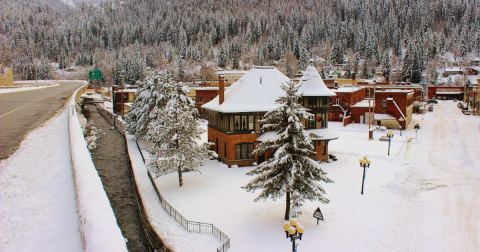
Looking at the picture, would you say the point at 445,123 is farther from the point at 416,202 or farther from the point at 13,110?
the point at 13,110

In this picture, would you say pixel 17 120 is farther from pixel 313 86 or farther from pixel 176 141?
pixel 313 86

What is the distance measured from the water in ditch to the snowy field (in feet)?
9.12

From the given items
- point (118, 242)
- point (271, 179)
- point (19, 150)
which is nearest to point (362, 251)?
point (271, 179)

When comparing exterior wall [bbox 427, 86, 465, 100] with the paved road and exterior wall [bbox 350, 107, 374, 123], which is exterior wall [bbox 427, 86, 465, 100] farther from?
the paved road

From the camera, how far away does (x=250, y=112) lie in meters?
32.4

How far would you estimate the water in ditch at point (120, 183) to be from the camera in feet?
61.7

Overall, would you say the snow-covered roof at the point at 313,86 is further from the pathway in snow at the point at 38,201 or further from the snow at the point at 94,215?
the snow at the point at 94,215

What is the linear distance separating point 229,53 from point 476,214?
161m

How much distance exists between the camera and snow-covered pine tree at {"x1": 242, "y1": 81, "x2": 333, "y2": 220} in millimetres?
18844

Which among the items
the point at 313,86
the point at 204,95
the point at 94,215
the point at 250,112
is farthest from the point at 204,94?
the point at 94,215

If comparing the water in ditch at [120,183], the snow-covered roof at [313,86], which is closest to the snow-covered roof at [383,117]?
the snow-covered roof at [313,86]

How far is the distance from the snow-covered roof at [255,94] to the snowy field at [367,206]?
6129mm

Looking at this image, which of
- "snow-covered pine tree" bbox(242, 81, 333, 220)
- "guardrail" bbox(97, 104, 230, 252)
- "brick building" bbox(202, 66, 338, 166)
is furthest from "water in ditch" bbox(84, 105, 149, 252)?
"brick building" bbox(202, 66, 338, 166)

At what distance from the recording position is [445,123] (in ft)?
205
